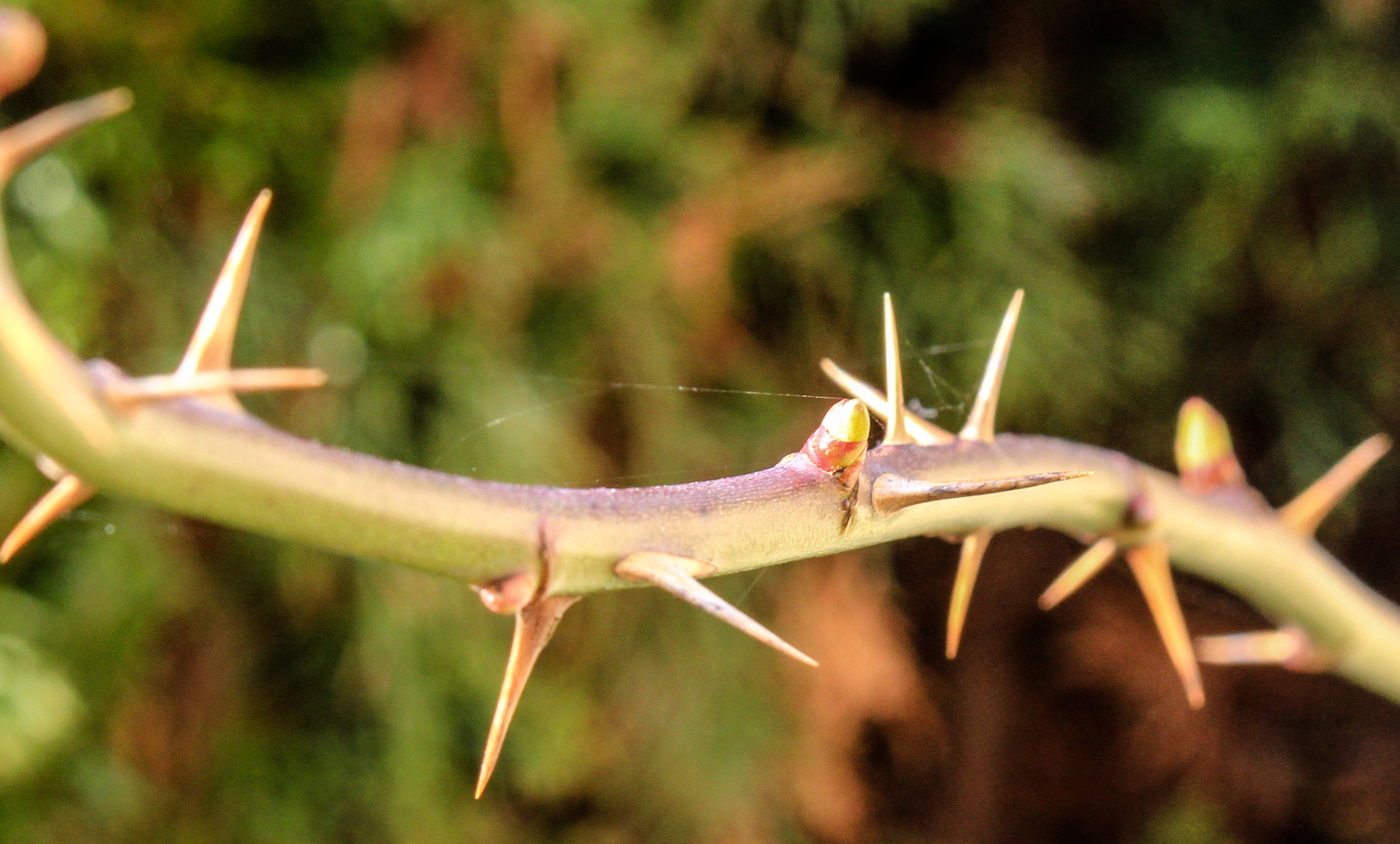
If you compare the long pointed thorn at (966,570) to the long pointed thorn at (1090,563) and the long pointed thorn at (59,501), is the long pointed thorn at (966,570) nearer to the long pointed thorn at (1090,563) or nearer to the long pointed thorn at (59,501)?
the long pointed thorn at (1090,563)

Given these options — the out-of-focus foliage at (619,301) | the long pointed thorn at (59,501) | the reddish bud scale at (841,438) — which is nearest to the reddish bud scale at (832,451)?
the reddish bud scale at (841,438)

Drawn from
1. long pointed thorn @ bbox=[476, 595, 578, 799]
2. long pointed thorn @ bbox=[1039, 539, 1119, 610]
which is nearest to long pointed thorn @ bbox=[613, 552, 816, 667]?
long pointed thorn @ bbox=[476, 595, 578, 799]

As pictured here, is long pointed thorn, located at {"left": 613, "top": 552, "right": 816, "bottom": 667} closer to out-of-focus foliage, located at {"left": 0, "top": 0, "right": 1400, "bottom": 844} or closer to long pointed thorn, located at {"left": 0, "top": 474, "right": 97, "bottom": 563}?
long pointed thorn, located at {"left": 0, "top": 474, "right": 97, "bottom": 563}

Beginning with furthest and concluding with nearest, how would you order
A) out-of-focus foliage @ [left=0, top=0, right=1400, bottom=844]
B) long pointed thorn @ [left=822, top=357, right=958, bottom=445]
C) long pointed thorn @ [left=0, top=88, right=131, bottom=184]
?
1. out-of-focus foliage @ [left=0, top=0, right=1400, bottom=844]
2. long pointed thorn @ [left=822, top=357, right=958, bottom=445]
3. long pointed thorn @ [left=0, top=88, right=131, bottom=184]

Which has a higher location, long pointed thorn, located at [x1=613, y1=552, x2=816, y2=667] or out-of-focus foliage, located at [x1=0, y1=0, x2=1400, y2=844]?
long pointed thorn, located at [x1=613, y1=552, x2=816, y2=667]

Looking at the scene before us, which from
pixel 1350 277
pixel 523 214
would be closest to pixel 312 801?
pixel 523 214

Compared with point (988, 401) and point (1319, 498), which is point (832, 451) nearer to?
point (988, 401)

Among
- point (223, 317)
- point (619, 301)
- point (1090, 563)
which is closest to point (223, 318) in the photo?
point (223, 317)
